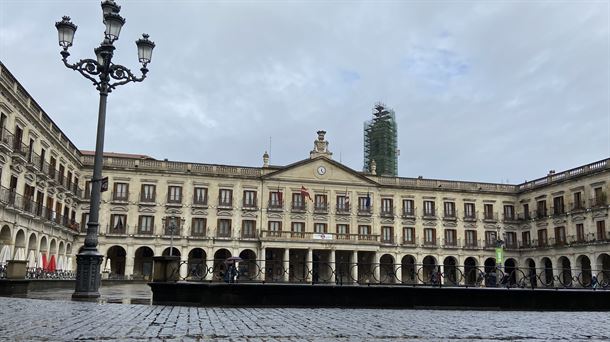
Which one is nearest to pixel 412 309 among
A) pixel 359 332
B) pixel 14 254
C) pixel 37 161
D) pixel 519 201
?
pixel 359 332

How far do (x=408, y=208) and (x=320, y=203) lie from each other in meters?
9.50

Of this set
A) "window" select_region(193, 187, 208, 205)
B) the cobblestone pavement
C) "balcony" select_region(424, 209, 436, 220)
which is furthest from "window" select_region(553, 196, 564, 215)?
the cobblestone pavement

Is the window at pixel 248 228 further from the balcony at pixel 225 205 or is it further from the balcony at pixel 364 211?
the balcony at pixel 364 211

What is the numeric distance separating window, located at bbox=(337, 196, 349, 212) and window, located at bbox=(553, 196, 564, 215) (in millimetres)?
19746

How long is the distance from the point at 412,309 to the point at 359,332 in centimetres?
691

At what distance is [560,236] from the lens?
50.7 metres

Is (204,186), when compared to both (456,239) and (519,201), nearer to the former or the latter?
(456,239)

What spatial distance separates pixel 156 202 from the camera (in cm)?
5059

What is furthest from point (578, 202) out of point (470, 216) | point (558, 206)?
point (470, 216)

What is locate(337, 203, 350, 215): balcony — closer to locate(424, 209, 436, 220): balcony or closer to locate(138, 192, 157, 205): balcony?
locate(424, 209, 436, 220): balcony

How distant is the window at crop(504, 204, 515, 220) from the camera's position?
57531 millimetres

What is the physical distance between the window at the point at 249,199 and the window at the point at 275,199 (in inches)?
65.2

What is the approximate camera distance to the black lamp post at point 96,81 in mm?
13414

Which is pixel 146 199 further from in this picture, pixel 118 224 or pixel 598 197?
pixel 598 197
